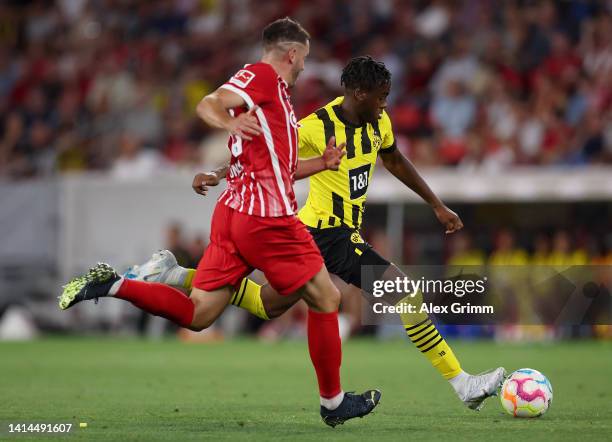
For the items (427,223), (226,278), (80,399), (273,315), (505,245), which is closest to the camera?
(226,278)

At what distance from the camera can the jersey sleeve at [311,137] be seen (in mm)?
8469

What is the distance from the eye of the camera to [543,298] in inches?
693

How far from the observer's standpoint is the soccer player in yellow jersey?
809 centimetres

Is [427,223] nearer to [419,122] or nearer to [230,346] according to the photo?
[419,122]

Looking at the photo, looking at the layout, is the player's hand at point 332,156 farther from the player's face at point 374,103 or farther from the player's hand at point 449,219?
the player's hand at point 449,219

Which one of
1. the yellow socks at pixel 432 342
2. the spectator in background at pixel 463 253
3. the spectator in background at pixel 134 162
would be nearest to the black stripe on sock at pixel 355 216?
the yellow socks at pixel 432 342

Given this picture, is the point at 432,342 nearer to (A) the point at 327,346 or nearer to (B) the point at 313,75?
(A) the point at 327,346

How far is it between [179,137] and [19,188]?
3.29 meters

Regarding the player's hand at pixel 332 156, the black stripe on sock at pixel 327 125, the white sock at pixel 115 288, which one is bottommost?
the white sock at pixel 115 288

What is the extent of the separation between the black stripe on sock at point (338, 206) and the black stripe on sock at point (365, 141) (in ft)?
1.24

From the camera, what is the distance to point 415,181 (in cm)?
875

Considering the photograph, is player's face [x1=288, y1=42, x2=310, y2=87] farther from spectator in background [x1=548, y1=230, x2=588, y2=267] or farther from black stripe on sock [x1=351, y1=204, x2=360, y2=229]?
spectator in background [x1=548, y1=230, x2=588, y2=267]

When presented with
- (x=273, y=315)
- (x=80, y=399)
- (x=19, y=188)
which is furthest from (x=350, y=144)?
(x=19, y=188)

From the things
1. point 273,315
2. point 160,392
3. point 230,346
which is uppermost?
point 273,315
